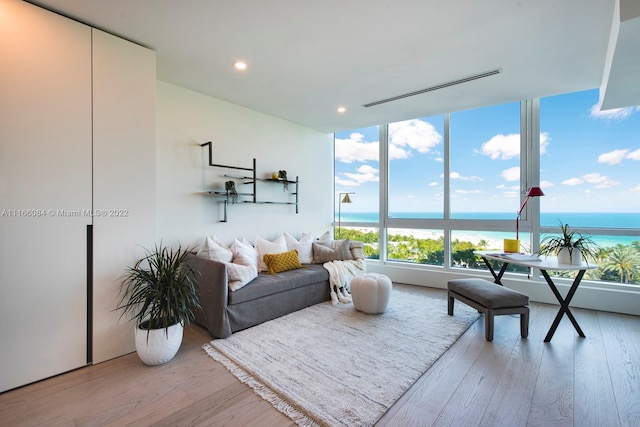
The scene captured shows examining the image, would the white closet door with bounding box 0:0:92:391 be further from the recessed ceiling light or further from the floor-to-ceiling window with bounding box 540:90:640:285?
the floor-to-ceiling window with bounding box 540:90:640:285

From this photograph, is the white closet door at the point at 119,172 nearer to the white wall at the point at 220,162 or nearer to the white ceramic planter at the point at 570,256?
the white wall at the point at 220,162

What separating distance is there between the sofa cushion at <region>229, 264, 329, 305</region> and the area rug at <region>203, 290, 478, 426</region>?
0.33 metres

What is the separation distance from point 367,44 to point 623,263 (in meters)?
4.15

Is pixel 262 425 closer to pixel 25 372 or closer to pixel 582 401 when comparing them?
pixel 25 372

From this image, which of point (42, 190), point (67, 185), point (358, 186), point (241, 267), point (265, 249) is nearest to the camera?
point (42, 190)

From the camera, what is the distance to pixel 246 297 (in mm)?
2988

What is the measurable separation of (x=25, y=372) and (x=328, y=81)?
3.74 meters

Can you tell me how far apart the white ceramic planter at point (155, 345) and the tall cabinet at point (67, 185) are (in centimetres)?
37

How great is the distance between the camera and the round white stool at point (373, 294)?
3369 millimetres

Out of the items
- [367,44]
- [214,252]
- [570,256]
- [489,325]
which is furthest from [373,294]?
[367,44]

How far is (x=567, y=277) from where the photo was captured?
3898 millimetres

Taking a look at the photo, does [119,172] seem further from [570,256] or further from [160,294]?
[570,256]

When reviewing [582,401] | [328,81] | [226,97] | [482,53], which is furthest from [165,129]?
[582,401]

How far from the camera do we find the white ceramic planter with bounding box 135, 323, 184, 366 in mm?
2297
